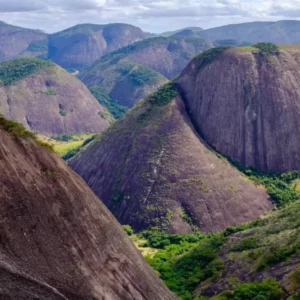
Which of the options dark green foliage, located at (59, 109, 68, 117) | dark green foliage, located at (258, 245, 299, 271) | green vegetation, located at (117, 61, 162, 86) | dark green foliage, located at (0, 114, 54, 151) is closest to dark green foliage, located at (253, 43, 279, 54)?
dark green foliage, located at (258, 245, 299, 271)

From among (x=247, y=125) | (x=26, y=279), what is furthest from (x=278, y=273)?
(x=247, y=125)

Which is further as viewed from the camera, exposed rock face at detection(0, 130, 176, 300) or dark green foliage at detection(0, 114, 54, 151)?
dark green foliage at detection(0, 114, 54, 151)

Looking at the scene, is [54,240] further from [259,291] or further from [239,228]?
[239,228]

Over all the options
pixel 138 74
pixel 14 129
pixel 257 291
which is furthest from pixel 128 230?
pixel 138 74

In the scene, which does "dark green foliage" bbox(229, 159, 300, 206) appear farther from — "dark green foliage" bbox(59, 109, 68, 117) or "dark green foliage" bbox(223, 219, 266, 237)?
"dark green foliage" bbox(59, 109, 68, 117)

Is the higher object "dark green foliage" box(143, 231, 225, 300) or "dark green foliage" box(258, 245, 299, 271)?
"dark green foliage" box(258, 245, 299, 271)

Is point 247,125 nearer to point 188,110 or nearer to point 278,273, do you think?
point 188,110
